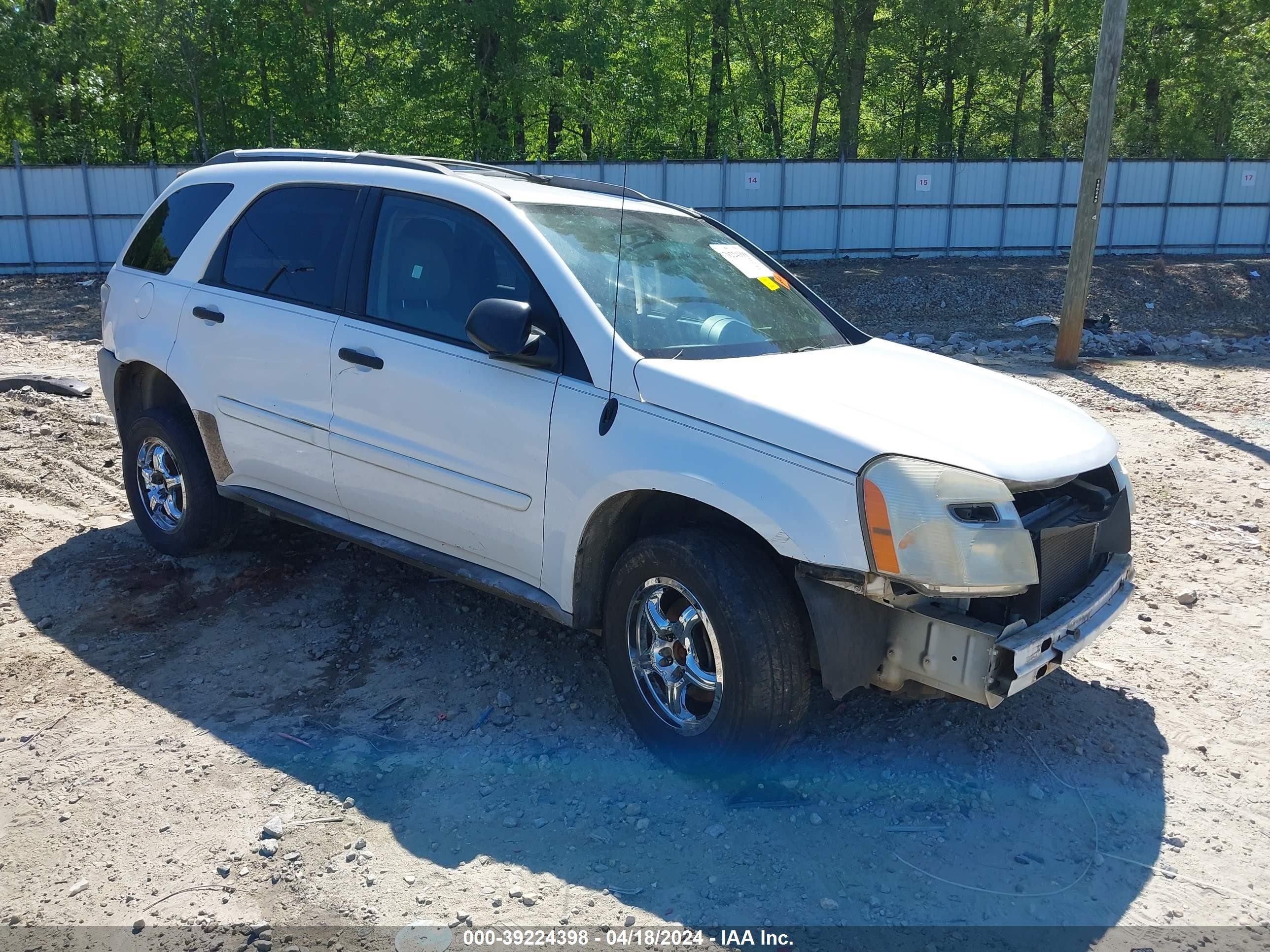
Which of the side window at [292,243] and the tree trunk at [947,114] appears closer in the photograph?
the side window at [292,243]

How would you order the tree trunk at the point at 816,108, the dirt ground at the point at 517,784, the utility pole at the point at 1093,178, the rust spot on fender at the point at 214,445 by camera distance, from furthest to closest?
the tree trunk at the point at 816,108 < the utility pole at the point at 1093,178 < the rust spot on fender at the point at 214,445 < the dirt ground at the point at 517,784

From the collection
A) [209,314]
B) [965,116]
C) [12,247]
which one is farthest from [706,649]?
[965,116]

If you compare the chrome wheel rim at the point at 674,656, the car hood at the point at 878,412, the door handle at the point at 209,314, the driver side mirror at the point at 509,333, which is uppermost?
the driver side mirror at the point at 509,333

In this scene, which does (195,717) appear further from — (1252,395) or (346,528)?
(1252,395)

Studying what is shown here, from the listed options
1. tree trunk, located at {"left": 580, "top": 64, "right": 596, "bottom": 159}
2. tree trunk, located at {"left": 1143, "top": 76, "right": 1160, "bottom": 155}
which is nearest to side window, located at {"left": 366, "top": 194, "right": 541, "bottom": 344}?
tree trunk, located at {"left": 580, "top": 64, "right": 596, "bottom": 159}

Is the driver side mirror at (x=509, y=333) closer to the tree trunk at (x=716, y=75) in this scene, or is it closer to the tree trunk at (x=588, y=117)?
the tree trunk at (x=588, y=117)

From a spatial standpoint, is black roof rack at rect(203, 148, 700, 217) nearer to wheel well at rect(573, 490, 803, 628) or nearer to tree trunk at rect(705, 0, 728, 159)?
wheel well at rect(573, 490, 803, 628)

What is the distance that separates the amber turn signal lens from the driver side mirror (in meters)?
1.30

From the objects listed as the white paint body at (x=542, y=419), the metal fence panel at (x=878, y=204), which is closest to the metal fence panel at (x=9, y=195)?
the metal fence panel at (x=878, y=204)

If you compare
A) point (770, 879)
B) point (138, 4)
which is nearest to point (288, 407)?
point (770, 879)

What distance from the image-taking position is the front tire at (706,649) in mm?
3340

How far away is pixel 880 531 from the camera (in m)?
3.11

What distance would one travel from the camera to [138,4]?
2681cm

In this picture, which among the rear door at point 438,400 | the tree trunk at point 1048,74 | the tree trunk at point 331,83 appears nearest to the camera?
the rear door at point 438,400
